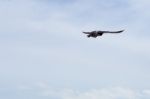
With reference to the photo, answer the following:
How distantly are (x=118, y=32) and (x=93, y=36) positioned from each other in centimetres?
758

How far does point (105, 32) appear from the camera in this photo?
205ft

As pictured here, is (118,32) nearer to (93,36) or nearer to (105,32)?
(105,32)

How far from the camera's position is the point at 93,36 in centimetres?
6009

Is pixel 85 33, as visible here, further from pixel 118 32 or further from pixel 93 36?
pixel 118 32

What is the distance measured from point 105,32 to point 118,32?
3639 millimetres

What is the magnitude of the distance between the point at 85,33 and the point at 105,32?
4.83m

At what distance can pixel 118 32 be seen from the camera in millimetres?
63969

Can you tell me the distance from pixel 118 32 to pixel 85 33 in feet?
27.4

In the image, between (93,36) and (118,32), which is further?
(118,32)

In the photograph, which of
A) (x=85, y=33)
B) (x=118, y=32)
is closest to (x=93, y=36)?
(x=85, y=33)

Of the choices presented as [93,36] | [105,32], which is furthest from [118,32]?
[93,36]

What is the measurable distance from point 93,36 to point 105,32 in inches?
160

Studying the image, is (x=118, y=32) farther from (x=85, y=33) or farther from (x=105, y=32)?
(x=85, y=33)
